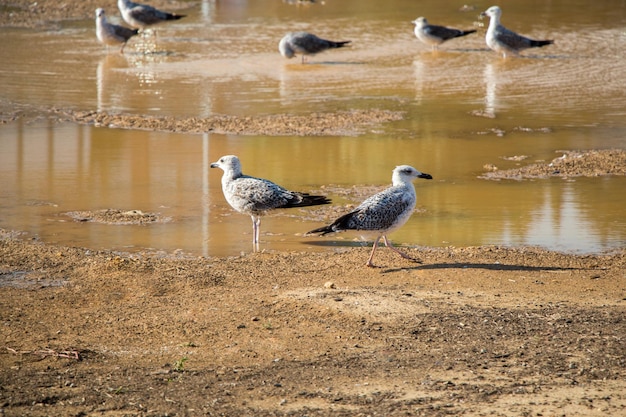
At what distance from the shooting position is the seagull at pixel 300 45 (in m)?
20.2

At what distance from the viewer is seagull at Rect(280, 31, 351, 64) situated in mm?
20203

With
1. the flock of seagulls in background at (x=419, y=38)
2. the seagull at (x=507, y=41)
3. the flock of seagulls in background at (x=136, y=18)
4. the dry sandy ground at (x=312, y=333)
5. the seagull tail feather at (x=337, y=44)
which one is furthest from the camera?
the flock of seagulls in background at (x=136, y=18)

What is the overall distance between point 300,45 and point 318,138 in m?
6.35

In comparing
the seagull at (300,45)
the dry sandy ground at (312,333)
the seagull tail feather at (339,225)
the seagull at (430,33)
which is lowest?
the dry sandy ground at (312,333)

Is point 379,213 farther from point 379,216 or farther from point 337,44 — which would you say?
point 337,44

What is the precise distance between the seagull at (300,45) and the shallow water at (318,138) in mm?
285

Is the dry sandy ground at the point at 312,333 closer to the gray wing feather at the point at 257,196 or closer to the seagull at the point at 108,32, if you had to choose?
the gray wing feather at the point at 257,196

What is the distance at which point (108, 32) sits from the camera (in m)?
21.7

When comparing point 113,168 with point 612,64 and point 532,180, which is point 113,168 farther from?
point 612,64

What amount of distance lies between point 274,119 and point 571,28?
11462 mm

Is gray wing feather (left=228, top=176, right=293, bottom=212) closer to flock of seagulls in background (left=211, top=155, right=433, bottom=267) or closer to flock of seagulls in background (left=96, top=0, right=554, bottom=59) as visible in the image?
flock of seagulls in background (left=211, top=155, right=433, bottom=267)

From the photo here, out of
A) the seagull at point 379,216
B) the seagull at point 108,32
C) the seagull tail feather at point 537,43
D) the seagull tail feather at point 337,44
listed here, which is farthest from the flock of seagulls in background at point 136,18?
the seagull at point 379,216

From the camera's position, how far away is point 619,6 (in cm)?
2675

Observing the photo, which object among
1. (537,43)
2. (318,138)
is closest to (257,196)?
(318,138)
